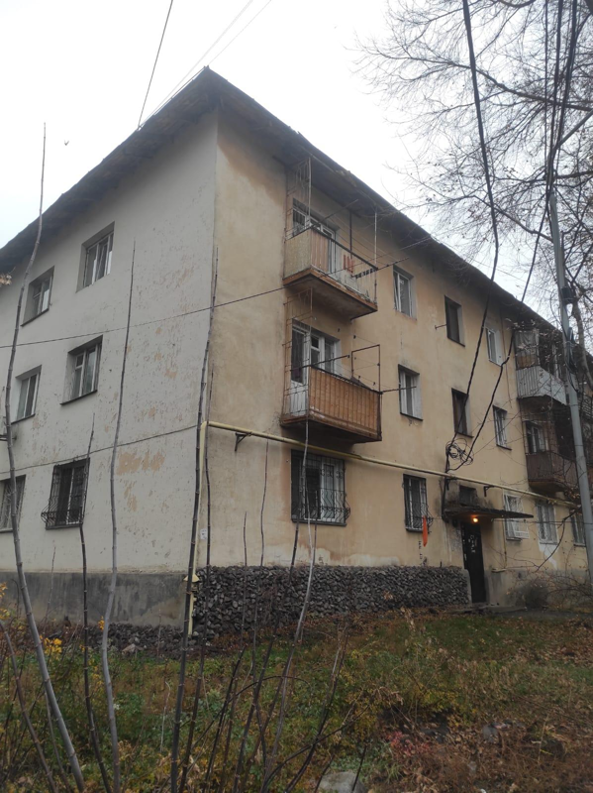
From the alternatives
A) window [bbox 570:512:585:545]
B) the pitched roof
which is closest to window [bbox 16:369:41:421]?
the pitched roof

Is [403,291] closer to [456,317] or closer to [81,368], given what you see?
[456,317]

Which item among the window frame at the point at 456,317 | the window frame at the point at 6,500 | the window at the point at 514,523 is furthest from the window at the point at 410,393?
the window frame at the point at 6,500

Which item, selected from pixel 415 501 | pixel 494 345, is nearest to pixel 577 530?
pixel 494 345

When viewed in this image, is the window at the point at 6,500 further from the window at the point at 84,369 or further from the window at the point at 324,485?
the window at the point at 324,485

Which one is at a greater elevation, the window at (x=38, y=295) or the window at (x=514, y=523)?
the window at (x=38, y=295)

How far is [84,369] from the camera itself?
13.8 metres

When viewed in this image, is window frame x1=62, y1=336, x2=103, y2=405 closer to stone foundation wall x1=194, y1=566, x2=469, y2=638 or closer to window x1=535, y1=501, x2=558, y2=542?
stone foundation wall x1=194, y1=566, x2=469, y2=638

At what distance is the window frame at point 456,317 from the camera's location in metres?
17.9

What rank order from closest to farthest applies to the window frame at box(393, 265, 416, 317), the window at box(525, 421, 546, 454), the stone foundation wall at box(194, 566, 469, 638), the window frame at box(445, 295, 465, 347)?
1. the stone foundation wall at box(194, 566, 469, 638)
2. the window frame at box(393, 265, 416, 317)
3. the window frame at box(445, 295, 465, 347)
4. the window at box(525, 421, 546, 454)

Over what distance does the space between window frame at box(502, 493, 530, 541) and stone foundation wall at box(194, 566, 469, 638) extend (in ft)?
11.5

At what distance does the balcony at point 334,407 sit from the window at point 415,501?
8.39 feet

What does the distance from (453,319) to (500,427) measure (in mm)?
3749

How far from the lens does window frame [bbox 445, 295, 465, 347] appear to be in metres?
17.9

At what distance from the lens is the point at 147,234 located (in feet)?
42.7
